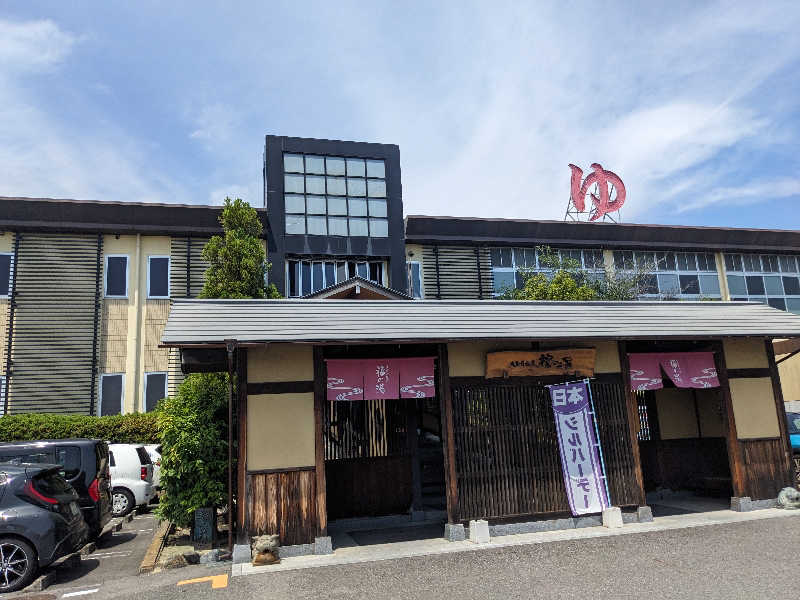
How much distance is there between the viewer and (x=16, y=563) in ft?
24.3

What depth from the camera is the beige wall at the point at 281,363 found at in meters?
8.66

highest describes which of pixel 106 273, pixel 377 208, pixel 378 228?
pixel 377 208

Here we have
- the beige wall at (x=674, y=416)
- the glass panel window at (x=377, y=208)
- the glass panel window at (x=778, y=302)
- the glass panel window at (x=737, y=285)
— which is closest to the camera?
the beige wall at (x=674, y=416)

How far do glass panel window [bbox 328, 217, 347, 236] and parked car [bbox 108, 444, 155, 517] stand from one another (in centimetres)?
1101

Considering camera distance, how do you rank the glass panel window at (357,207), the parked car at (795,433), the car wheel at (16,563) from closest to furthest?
the car wheel at (16,563)
the parked car at (795,433)
the glass panel window at (357,207)

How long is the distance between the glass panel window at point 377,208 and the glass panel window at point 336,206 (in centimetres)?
101

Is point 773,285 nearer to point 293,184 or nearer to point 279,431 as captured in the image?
Result: point 293,184

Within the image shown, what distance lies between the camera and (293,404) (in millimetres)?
8703

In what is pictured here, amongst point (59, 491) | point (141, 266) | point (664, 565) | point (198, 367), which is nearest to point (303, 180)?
point (141, 266)

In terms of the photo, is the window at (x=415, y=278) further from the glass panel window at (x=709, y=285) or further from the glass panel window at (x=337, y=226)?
the glass panel window at (x=709, y=285)

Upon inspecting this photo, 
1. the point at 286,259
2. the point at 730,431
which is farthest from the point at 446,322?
the point at 286,259

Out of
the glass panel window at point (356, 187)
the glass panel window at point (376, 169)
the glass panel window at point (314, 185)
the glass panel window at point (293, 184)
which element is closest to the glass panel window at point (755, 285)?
the glass panel window at point (376, 169)

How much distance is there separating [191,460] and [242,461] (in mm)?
899

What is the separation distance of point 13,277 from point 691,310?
19368mm
